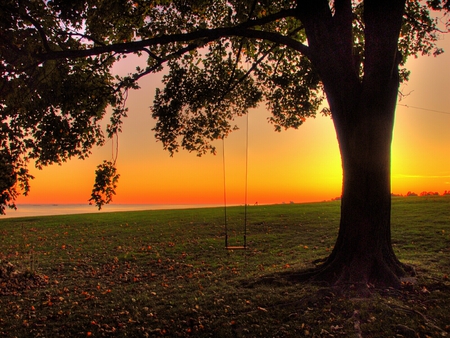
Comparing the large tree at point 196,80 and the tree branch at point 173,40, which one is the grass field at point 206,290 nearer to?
the large tree at point 196,80

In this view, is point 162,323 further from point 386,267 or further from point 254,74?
point 254,74

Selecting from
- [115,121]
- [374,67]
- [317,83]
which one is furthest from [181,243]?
[374,67]

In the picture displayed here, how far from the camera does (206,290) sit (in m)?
8.45

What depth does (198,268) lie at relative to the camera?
469 inches

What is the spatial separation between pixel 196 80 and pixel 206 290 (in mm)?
7826

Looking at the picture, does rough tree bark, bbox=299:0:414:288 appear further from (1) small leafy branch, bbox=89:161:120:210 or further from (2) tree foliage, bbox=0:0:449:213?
(1) small leafy branch, bbox=89:161:120:210

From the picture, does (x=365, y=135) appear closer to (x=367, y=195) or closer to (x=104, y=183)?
(x=367, y=195)

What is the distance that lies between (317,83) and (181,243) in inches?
370

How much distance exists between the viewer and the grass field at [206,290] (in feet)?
19.9

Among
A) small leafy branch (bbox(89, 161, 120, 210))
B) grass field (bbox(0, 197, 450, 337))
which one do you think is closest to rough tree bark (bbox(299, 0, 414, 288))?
grass field (bbox(0, 197, 450, 337))

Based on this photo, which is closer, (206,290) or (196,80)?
(206,290)

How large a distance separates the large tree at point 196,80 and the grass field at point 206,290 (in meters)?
1.45

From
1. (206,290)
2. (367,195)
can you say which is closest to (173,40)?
(367,195)

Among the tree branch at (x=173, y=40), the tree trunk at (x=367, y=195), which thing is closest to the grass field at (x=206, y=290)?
the tree trunk at (x=367, y=195)
